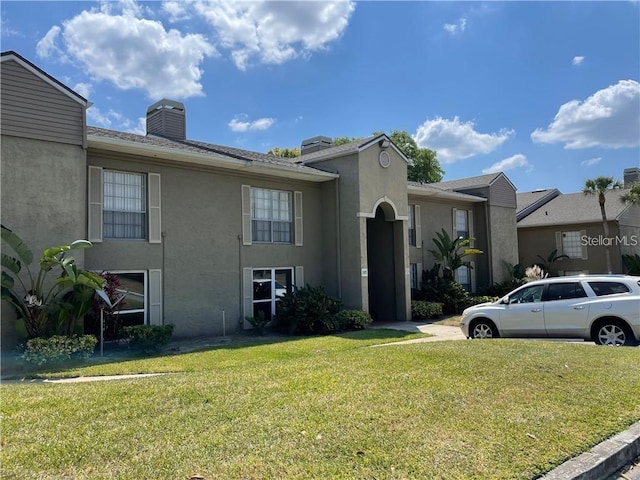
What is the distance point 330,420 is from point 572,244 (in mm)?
27290

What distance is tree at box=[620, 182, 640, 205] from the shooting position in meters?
26.4

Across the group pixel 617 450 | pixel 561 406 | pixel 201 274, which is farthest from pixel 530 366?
pixel 201 274

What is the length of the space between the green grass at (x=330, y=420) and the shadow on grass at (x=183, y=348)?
7.72ft

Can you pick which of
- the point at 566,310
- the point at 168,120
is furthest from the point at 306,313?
the point at 168,120

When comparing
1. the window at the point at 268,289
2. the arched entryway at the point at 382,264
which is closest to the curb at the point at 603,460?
the window at the point at 268,289

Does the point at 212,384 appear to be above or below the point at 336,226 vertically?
below

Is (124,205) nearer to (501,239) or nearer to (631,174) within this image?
(501,239)

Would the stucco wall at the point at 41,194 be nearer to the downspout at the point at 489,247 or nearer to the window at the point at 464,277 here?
the window at the point at 464,277

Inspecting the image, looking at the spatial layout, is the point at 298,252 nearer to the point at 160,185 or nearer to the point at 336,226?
the point at 336,226

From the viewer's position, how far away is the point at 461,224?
955 inches

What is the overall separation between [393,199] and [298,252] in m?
4.12

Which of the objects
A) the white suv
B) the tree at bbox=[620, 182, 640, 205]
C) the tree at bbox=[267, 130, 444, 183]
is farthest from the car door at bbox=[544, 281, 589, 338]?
the tree at bbox=[267, 130, 444, 183]

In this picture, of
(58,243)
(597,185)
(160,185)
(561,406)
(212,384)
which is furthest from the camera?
(597,185)

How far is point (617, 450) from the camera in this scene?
15.5 feet
